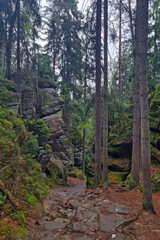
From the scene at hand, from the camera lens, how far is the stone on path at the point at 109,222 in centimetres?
400

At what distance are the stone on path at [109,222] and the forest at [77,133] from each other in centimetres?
3

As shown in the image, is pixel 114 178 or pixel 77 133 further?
pixel 77 133

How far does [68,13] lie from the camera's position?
2116 cm

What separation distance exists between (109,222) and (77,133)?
1959cm

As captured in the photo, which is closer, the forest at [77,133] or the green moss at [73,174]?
the forest at [77,133]

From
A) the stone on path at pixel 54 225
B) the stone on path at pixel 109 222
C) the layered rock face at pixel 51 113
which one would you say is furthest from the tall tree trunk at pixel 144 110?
the layered rock face at pixel 51 113

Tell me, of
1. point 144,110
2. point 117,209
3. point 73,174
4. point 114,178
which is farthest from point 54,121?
point 144,110

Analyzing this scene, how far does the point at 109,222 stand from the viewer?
4.36 m

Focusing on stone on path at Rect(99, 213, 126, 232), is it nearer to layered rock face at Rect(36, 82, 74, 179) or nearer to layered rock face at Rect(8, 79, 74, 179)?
layered rock face at Rect(8, 79, 74, 179)

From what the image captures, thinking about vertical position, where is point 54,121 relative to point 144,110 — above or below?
below

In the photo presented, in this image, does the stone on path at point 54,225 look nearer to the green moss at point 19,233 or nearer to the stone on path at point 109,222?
the green moss at point 19,233

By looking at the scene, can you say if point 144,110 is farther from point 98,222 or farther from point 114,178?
point 114,178

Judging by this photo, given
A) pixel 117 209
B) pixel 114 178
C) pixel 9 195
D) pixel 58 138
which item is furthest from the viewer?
pixel 58 138

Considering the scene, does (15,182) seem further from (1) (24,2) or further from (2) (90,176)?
(1) (24,2)
